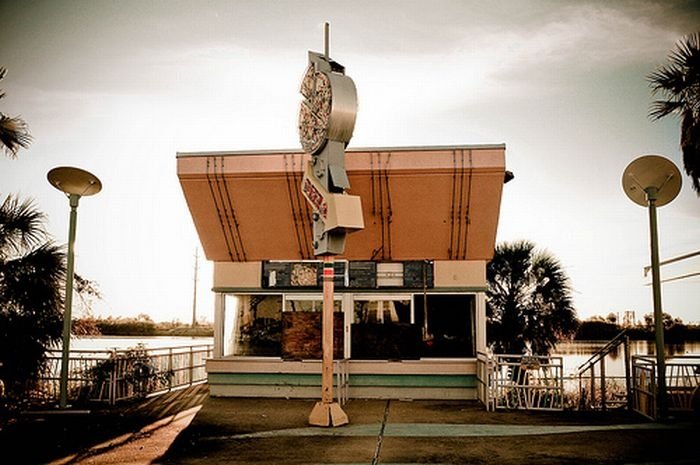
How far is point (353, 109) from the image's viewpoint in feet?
28.8

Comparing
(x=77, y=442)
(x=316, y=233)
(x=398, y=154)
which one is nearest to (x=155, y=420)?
(x=77, y=442)

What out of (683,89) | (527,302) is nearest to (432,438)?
(683,89)

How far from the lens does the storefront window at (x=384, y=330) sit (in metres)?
12.6

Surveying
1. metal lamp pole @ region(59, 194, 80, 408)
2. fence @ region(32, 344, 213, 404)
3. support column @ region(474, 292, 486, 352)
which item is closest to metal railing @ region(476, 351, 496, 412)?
support column @ region(474, 292, 486, 352)

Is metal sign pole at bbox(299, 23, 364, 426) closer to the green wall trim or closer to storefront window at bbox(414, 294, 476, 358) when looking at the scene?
the green wall trim

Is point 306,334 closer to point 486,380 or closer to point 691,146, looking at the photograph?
point 486,380

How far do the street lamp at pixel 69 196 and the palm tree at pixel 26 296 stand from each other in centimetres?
57

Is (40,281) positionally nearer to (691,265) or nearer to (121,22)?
(121,22)

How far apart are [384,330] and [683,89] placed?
6.98m

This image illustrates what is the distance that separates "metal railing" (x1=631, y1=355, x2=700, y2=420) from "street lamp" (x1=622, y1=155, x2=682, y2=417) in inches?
28.4

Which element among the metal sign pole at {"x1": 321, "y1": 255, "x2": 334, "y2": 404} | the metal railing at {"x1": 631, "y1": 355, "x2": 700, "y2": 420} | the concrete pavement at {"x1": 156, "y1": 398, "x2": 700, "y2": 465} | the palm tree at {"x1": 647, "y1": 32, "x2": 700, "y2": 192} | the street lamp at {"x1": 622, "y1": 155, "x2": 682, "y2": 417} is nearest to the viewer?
the concrete pavement at {"x1": 156, "y1": 398, "x2": 700, "y2": 465}

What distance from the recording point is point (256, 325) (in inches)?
523

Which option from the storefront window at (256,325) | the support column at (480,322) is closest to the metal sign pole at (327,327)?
the storefront window at (256,325)

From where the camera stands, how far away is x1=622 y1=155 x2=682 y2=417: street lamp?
966 cm
